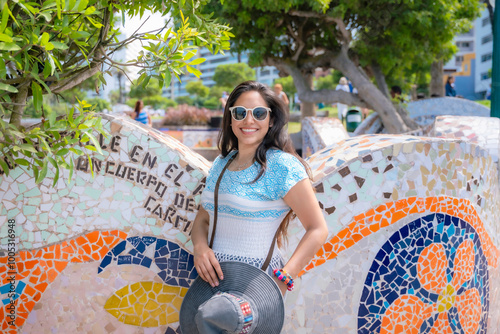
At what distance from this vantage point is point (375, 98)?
1025 cm

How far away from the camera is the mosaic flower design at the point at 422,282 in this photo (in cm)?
326

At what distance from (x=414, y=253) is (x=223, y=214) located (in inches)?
57.1

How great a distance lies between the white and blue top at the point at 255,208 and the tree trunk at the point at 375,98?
320 inches

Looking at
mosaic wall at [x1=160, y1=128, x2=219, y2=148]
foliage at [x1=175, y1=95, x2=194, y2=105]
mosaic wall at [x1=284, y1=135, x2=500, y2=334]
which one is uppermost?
mosaic wall at [x1=284, y1=135, x2=500, y2=334]

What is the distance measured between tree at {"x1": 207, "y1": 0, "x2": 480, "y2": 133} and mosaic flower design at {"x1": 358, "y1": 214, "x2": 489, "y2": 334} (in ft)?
21.2

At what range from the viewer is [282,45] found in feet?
36.1

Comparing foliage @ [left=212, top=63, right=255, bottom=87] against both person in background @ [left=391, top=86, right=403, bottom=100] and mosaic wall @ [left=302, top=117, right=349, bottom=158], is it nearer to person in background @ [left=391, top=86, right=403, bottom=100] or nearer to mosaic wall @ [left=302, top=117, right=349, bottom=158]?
person in background @ [left=391, top=86, right=403, bottom=100]

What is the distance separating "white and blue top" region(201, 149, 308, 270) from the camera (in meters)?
2.31

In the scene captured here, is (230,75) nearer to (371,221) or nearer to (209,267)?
(371,221)

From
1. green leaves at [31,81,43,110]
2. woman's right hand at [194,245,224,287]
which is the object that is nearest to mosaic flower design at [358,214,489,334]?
woman's right hand at [194,245,224,287]

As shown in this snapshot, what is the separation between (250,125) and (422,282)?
1.61 metres

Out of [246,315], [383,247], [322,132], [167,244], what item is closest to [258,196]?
[246,315]

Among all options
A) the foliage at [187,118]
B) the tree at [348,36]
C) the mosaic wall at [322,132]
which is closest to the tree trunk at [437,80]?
the tree at [348,36]

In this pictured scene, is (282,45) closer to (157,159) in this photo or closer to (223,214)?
(157,159)
